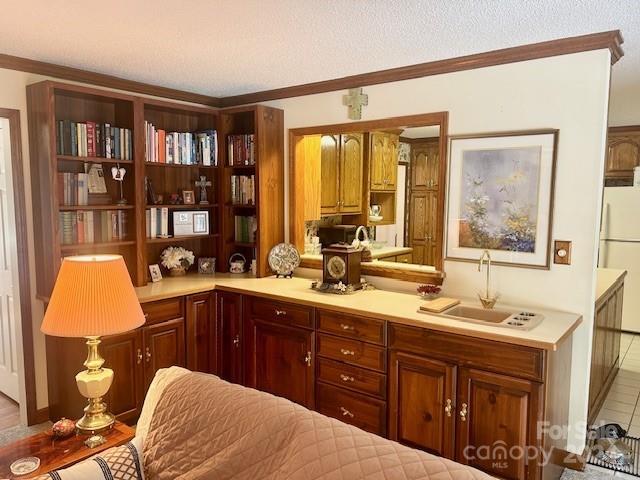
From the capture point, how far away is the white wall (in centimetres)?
265

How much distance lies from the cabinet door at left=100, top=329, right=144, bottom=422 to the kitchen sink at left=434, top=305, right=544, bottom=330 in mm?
2004

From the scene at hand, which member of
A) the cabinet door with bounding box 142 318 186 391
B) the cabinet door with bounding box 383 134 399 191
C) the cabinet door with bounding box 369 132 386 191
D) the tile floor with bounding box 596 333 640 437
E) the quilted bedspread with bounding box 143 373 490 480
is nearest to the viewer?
the quilted bedspread with bounding box 143 373 490 480

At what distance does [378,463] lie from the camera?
1.29 metres

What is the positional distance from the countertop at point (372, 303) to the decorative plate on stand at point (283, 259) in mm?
86

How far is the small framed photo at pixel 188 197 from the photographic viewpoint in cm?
402

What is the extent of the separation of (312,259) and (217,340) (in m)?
0.98

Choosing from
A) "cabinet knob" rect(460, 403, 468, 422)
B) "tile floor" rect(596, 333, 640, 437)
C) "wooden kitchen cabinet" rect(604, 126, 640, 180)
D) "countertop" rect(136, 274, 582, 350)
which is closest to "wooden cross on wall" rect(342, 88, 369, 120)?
"countertop" rect(136, 274, 582, 350)

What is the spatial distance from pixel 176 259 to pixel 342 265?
145 cm

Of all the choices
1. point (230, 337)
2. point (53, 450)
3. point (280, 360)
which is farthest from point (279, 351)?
point (53, 450)

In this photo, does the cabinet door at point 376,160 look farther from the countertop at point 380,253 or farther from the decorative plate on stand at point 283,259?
the decorative plate on stand at point 283,259

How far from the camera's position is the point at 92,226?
134 inches

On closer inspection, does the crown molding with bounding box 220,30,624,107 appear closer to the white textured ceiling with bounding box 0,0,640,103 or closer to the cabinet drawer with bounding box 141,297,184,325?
the white textured ceiling with bounding box 0,0,640,103

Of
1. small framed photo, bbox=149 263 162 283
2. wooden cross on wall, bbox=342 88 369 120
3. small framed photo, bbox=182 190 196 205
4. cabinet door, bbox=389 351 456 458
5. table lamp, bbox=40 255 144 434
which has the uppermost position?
wooden cross on wall, bbox=342 88 369 120

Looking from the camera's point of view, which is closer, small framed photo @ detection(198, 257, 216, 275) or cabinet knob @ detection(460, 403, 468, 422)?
cabinet knob @ detection(460, 403, 468, 422)
